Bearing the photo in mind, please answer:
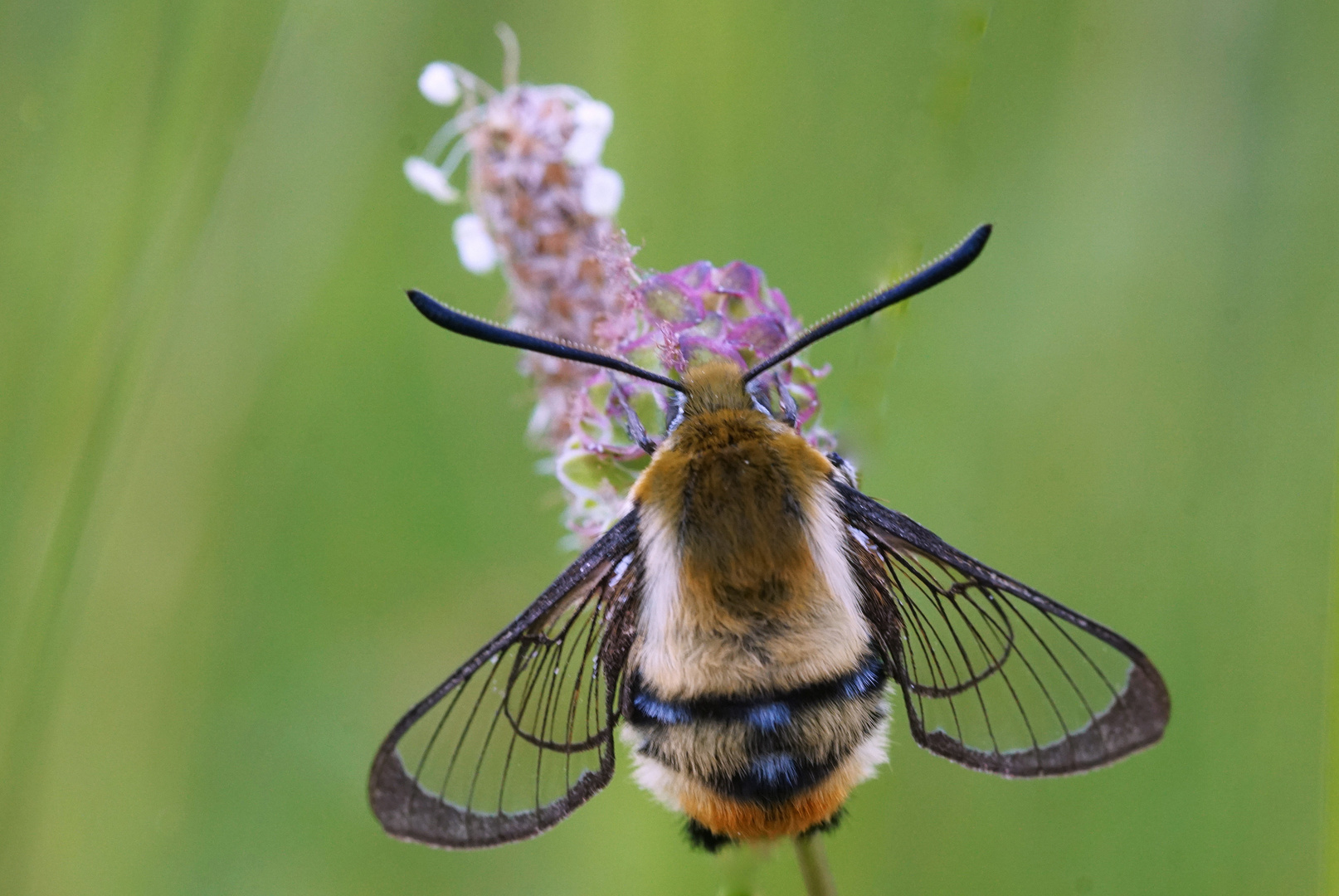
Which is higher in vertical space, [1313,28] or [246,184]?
[1313,28]

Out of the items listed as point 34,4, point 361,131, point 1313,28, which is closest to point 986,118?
point 1313,28

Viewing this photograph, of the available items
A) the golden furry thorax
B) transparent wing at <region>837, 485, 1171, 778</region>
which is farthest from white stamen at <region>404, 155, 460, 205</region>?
transparent wing at <region>837, 485, 1171, 778</region>

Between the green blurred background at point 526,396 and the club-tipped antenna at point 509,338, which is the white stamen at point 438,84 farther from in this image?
the club-tipped antenna at point 509,338

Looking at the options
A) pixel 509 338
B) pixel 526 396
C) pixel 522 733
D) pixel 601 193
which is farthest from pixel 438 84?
pixel 522 733

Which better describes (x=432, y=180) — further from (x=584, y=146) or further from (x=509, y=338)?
(x=509, y=338)

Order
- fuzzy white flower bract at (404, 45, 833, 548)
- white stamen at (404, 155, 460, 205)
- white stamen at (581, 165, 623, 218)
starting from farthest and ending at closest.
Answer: white stamen at (404, 155, 460, 205) < white stamen at (581, 165, 623, 218) < fuzzy white flower bract at (404, 45, 833, 548)

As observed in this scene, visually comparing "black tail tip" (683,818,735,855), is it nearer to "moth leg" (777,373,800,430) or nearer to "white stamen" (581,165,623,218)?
"moth leg" (777,373,800,430)

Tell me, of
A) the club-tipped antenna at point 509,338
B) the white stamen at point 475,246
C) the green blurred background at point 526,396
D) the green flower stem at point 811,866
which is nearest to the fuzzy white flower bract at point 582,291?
the white stamen at point 475,246

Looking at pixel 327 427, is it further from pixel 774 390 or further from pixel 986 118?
pixel 986 118
